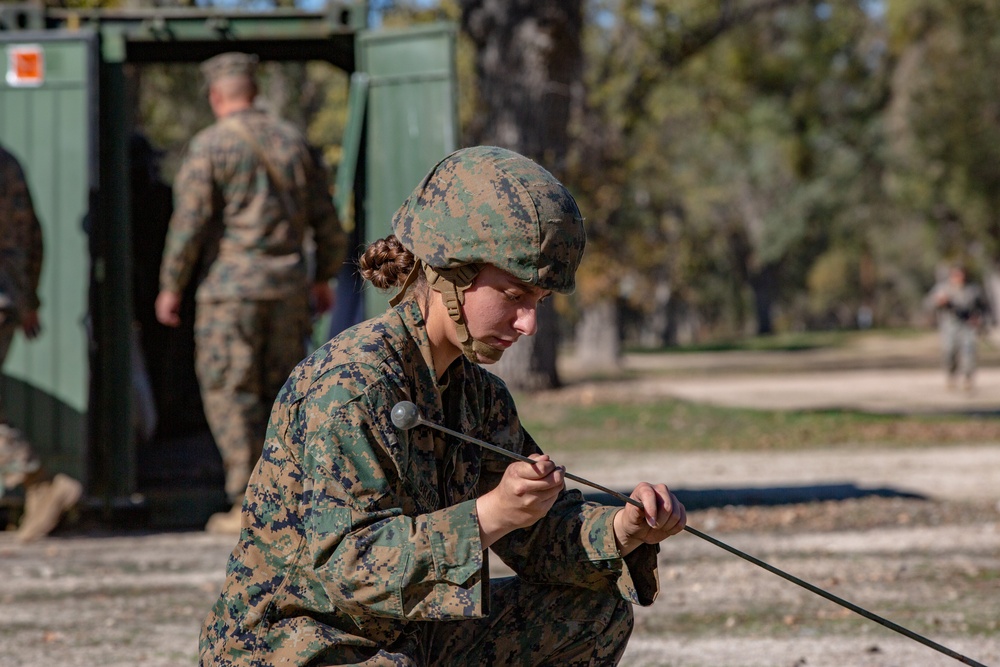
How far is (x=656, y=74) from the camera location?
71.6ft

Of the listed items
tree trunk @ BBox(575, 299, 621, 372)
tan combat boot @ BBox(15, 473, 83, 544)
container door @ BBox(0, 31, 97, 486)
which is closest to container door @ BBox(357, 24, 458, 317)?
container door @ BBox(0, 31, 97, 486)

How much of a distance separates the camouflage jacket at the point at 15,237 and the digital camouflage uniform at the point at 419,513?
4.53 meters

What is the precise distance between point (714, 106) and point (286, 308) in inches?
872

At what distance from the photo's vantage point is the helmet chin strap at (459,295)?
2758 millimetres

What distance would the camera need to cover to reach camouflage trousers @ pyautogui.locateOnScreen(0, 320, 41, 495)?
23.1ft

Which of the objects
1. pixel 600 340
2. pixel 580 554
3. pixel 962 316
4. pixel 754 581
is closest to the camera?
pixel 580 554

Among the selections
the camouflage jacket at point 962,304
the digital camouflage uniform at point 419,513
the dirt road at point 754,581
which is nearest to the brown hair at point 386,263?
the digital camouflage uniform at point 419,513

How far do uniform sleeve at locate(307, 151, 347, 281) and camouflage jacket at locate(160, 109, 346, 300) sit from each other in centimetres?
5

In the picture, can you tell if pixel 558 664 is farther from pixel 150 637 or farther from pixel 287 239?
pixel 287 239

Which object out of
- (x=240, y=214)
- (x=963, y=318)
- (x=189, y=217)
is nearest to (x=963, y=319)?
(x=963, y=318)

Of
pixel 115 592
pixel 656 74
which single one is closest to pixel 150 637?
pixel 115 592

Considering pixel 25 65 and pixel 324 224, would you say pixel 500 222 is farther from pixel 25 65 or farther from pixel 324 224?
pixel 25 65

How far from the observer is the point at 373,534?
254 cm

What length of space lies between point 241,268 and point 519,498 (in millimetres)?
4815
